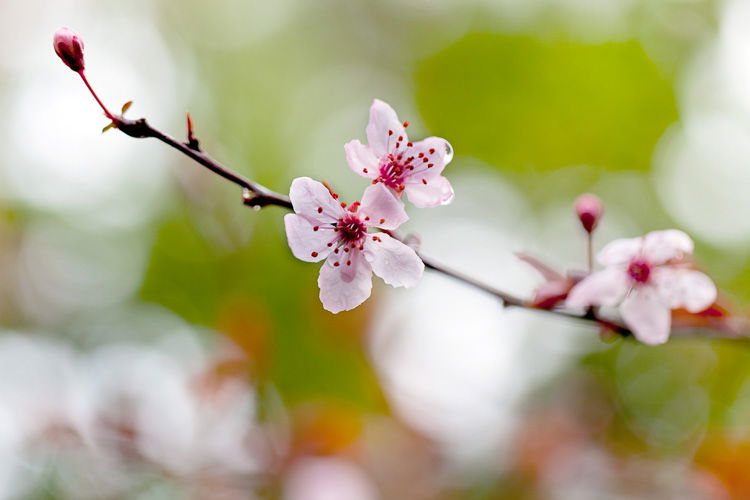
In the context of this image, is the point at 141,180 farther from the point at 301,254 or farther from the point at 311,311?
the point at 301,254

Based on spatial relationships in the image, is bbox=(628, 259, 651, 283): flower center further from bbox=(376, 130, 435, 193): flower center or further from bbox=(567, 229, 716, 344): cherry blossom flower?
bbox=(376, 130, 435, 193): flower center

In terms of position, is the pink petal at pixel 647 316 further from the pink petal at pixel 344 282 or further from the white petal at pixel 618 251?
the pink petal at pixel 344 282

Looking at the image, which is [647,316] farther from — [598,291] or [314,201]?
[314,201]

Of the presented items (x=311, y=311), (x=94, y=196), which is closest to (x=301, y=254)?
(x=311, y=311)

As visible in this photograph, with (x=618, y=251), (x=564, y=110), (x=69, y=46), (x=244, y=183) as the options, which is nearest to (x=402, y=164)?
(x=244, y=183)

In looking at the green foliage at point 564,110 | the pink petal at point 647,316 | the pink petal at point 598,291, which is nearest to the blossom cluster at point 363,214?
the pink petal at point 598,291
